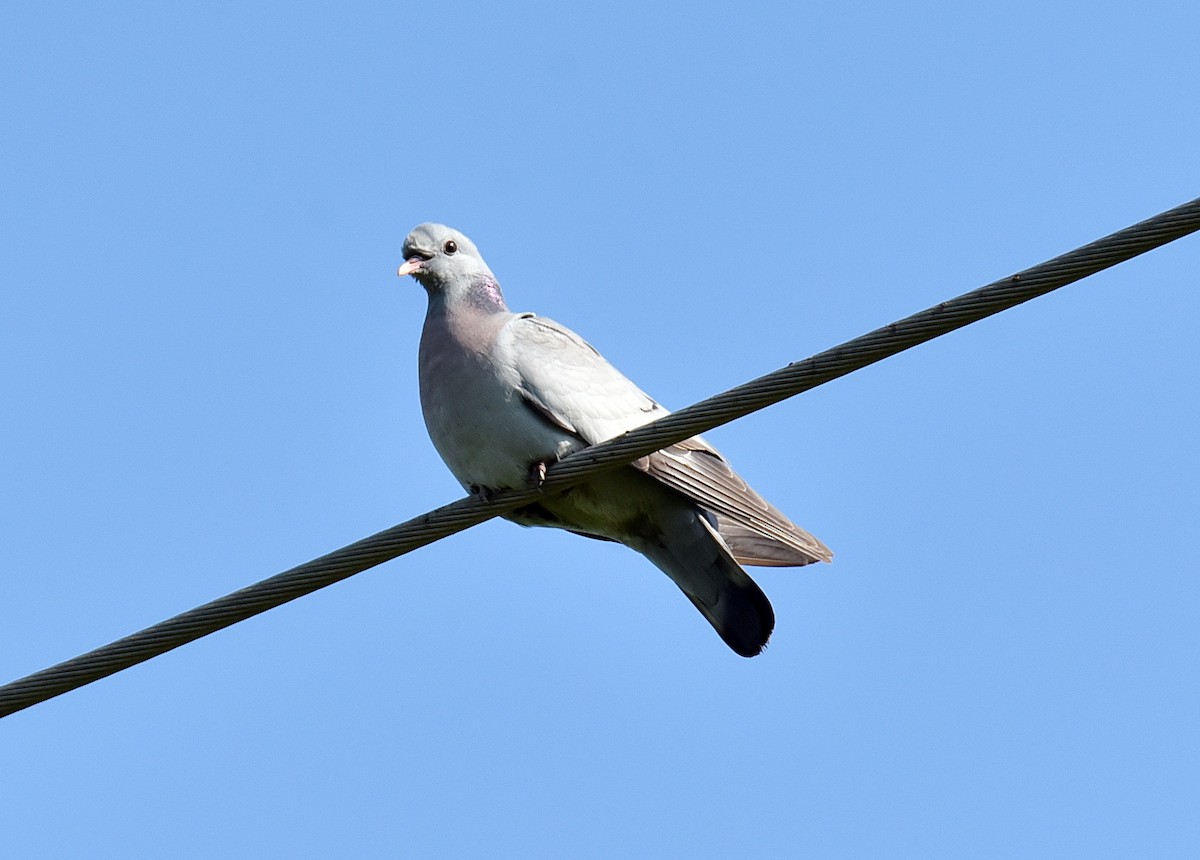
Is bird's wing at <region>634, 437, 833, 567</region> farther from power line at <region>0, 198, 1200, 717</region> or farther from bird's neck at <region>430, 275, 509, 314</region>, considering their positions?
power line at <region>0, 198, 1200, 717</region>

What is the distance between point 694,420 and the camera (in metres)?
4.78

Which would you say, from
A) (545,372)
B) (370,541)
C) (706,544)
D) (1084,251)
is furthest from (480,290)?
(1084,251)

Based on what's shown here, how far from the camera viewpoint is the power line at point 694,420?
425 cm

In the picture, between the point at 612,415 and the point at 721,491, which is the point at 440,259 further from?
the point at 721,491

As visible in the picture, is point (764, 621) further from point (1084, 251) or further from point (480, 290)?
point (1084, 251)

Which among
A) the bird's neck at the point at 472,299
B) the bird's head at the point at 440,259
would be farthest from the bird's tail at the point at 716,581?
the bird's head at the point at 440,259

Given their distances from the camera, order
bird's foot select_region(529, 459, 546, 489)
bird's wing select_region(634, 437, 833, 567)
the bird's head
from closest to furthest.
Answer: bird's foot select_region(529, 459, 546, 489) < bird's wing select_region(634, 437, 833, 567) < the bird's head

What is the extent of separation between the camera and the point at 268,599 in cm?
472

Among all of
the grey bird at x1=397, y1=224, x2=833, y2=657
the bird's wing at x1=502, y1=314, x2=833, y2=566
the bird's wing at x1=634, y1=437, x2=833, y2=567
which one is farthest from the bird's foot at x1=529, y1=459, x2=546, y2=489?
the bird's wing at x1=634, y1=437, x2=833, y2=567

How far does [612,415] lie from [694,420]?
5.62 ft

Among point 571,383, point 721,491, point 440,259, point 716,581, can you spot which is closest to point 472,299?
point 440,259

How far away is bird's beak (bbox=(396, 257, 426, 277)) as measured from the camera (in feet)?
22.6

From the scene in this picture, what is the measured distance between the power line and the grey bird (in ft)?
3.65

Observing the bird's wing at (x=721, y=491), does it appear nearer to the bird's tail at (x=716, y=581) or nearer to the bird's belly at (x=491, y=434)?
the bird's tail at (x=716, y=581)
